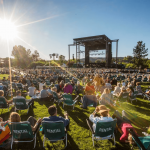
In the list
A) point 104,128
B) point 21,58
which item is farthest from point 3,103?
point 21,58

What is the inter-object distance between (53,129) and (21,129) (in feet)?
2.60

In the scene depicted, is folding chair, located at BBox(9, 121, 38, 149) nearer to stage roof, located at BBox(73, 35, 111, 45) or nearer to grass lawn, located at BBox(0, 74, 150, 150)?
grass lawn, located at BBox(0, 74, 150, 150)

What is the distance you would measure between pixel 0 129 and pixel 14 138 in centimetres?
44

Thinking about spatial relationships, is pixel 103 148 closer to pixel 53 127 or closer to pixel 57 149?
pixel 57 149

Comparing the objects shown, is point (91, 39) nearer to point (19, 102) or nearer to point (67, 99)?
point (67, 99)

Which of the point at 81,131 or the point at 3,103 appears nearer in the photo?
the point at 81,131

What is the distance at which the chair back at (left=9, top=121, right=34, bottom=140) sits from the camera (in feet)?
9.00

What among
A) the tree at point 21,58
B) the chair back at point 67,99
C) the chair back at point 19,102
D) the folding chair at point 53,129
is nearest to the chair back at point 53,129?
the folding chair at point 53,129

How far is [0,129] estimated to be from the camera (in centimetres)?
297

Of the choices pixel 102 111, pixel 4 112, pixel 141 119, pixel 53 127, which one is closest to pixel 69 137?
pixel 53 127

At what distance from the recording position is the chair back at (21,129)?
2.74 meters

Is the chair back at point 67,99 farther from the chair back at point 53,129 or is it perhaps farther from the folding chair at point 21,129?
the folding chair at point 21,129

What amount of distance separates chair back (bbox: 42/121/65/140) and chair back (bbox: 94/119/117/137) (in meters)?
0.91

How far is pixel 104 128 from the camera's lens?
2.94 meters
